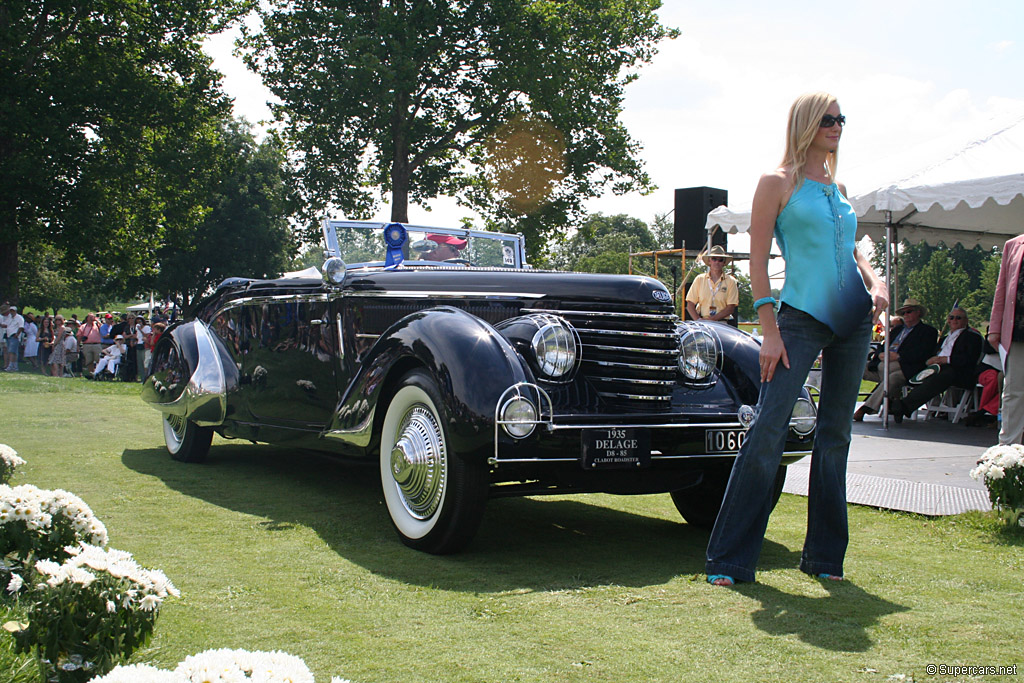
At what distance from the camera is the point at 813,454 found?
371cm

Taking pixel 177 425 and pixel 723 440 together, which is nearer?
pixel 723 440

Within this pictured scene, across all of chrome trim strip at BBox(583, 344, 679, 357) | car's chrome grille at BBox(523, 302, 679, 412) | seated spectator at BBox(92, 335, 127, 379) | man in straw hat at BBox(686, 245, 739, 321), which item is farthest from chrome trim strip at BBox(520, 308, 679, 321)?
seated spectator at BBox(92, 335, 127, 379)

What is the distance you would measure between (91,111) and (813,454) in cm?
2561

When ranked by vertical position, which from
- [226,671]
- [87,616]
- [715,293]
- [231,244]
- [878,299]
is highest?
[231,244]

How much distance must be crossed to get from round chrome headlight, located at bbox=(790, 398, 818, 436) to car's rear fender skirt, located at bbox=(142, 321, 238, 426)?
381 cm

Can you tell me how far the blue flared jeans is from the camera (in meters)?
3.52

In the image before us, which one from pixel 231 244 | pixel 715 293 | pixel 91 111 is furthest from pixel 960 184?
pixel 231 244

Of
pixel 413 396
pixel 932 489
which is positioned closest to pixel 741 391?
pixel 413 396

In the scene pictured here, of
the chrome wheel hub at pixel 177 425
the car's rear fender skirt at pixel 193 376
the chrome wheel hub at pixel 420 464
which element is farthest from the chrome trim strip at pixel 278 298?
the chrome wheel hub at pixel 420 464

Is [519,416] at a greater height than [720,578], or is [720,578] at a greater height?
[519,416]

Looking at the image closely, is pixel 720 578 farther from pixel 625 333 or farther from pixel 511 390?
pixel 625 333

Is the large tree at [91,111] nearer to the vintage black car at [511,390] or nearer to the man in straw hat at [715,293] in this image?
the man in straw hat at [715,293]

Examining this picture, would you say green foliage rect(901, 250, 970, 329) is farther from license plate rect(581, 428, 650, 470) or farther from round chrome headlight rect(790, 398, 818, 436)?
license plate rect(581, 428, 650, 470)

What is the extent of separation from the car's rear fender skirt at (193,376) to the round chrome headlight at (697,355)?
3.28 meters
